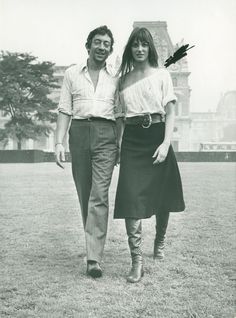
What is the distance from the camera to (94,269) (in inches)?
150

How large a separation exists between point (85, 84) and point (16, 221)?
3253mm

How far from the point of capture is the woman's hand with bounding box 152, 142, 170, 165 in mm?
3893

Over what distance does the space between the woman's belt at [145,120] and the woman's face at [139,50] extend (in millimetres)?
446

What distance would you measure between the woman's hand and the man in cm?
37

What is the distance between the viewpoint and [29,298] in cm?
325

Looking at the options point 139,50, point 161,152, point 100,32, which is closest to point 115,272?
point 161,152

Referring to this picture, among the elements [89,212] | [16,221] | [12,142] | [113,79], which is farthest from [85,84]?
[12,142]

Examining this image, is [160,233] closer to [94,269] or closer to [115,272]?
[115,272]

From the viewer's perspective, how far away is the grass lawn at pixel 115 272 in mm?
3041

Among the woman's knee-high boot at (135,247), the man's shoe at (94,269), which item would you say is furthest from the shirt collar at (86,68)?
the man's shoe at (94,269)

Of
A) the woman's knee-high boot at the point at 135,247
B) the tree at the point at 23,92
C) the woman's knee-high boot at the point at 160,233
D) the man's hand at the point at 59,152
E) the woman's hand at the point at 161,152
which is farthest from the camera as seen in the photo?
the tree at the point at 23,92

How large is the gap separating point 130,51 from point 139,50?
5.0 inches

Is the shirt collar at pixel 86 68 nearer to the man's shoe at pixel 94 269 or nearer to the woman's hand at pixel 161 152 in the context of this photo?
the woman's hand at pixel 161 152

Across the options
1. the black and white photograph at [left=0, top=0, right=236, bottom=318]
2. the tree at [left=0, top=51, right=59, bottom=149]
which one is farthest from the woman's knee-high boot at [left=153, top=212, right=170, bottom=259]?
the tree at [left=0, top=51, right=59, bottom=149]
